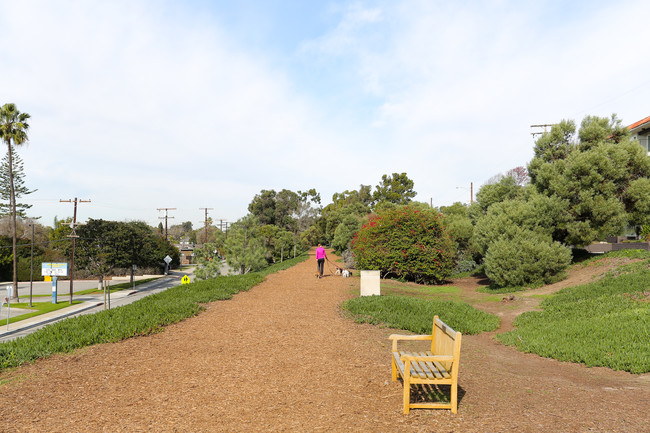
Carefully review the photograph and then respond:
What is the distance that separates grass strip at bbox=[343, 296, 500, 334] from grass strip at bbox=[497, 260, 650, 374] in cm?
93

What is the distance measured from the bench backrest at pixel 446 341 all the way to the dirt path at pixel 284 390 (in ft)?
2.03

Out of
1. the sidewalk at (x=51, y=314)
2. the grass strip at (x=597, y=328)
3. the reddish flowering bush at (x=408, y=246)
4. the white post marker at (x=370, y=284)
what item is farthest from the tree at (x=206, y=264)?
the grass strip at (x=597, y=328)

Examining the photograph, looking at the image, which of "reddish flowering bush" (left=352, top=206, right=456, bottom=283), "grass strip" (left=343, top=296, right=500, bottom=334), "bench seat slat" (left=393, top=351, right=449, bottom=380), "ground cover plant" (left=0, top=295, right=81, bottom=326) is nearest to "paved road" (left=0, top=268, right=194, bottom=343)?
"ground cover plant" (left=0, top=295, right=81, bottom=326)

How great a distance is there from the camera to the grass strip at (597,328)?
6992 mm

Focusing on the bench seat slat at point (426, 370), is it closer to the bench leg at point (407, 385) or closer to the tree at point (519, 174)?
the bench leg at point (407, 385)

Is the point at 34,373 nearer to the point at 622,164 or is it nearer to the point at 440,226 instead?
the point at 440,226

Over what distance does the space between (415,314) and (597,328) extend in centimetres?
421

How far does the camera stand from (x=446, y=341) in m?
5.05

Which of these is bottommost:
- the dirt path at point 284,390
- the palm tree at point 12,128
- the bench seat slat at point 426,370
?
the dirt path at point 284,390

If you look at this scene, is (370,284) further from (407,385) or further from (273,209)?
(273,209)

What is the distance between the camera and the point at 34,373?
5.73 m

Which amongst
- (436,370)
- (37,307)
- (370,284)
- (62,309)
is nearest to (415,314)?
(370,284)

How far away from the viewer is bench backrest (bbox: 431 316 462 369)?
4.46m

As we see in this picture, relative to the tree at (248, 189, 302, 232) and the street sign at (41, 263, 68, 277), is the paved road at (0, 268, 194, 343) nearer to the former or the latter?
the street sign at (41, 263, 68, 277)
